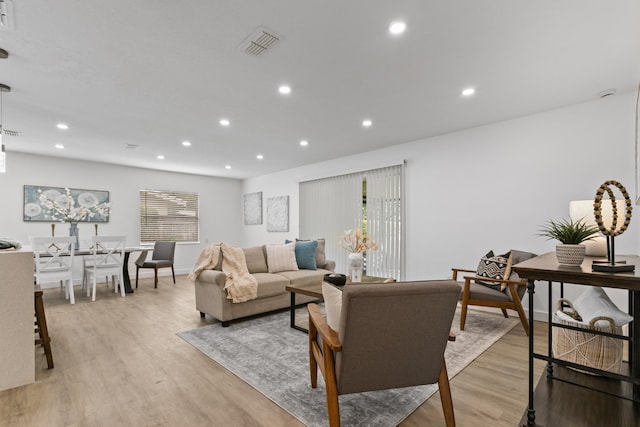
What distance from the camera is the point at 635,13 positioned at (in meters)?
1.95

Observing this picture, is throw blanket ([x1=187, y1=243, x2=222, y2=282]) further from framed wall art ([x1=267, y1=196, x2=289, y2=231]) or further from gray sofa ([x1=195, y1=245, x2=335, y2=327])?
framed wall art ([x1=267, y1=196, x2=289, y2=231])

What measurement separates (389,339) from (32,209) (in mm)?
6969

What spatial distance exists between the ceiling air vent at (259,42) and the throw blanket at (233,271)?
2.31 metres

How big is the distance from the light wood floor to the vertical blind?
2.12 m

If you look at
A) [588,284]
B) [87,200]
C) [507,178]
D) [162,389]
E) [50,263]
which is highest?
[507,178]

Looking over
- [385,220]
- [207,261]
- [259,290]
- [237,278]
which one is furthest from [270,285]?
[385,220]

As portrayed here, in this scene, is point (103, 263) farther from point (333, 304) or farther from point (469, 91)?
point (469, 91)

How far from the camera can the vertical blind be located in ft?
16.5

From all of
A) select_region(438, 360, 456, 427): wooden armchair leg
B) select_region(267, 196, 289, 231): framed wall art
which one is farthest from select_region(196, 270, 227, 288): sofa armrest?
select_region(267, 196, 289, 231): framed wall art

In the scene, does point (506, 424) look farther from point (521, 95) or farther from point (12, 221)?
point (12, 221)

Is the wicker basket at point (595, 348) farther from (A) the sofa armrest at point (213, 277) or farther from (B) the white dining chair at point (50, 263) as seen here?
(B) the white dining chair at point (50, 263)

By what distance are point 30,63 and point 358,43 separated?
2.68 m

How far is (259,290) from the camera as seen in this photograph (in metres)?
3.64

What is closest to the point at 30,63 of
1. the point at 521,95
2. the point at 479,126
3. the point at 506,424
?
the point at 506,424
